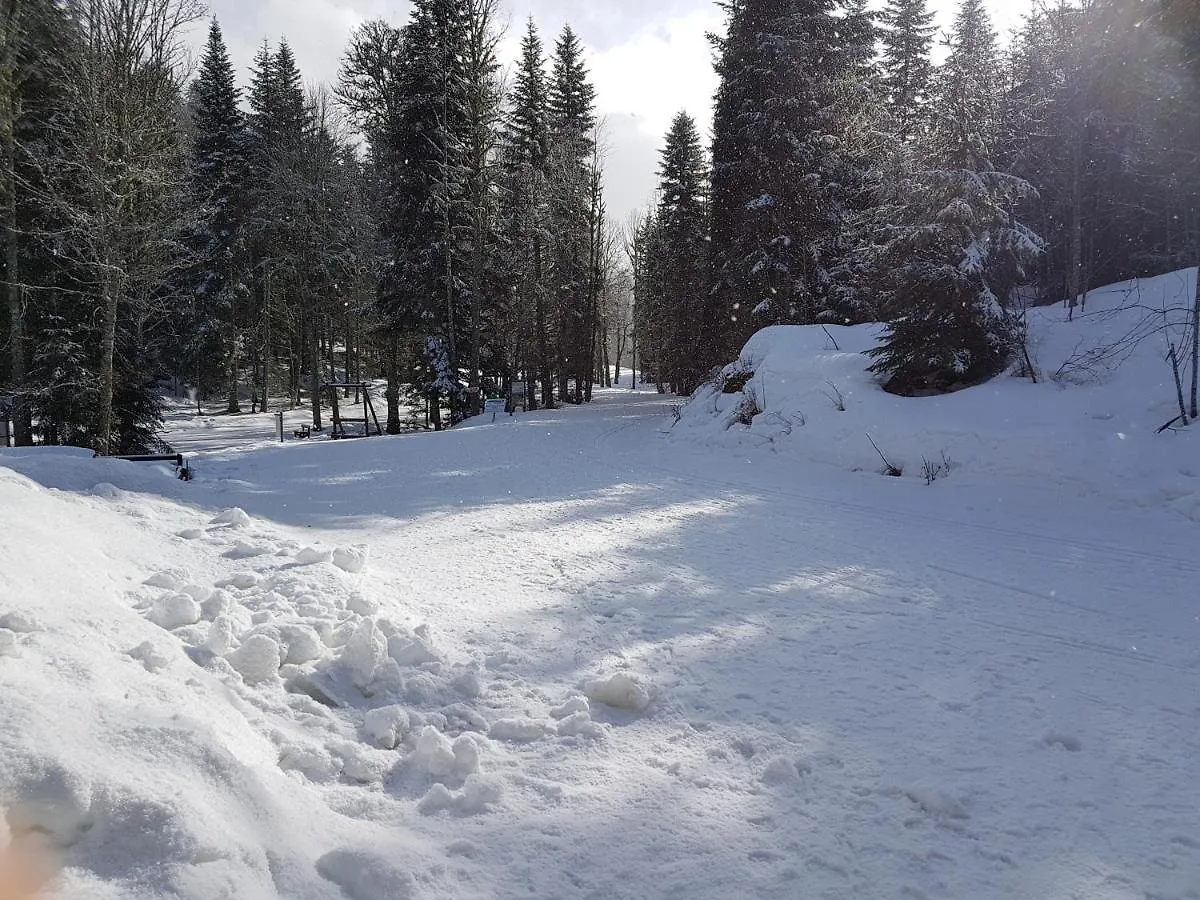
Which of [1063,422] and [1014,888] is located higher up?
[1063,422]

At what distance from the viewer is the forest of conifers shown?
38.3 ft

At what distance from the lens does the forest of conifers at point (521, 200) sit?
11688 millimetres

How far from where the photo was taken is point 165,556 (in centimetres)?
500

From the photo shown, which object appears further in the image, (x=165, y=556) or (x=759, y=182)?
(x=759, y=182)

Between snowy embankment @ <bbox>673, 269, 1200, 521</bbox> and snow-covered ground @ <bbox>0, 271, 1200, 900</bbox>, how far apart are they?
83cm

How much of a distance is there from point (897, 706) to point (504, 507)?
18.5 ft

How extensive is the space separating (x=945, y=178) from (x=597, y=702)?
1116 centimetres

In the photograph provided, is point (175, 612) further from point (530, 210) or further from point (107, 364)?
point (530, 210)

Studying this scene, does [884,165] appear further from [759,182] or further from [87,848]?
[87,848]

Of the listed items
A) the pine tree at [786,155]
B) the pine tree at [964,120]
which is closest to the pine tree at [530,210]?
the pine tree at [786,155]

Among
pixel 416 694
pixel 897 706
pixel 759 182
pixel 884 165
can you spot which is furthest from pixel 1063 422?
pixel 759 182

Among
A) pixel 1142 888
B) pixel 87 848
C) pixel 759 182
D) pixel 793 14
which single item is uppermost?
pixel 793 14

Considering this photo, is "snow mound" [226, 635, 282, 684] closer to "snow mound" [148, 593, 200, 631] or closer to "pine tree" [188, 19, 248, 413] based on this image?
"snow mound" [148, 593, 200, 631]

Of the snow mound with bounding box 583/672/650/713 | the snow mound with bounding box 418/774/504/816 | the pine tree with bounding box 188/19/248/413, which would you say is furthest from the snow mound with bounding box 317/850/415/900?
the pine tree with bounding box 188/19/248/413
